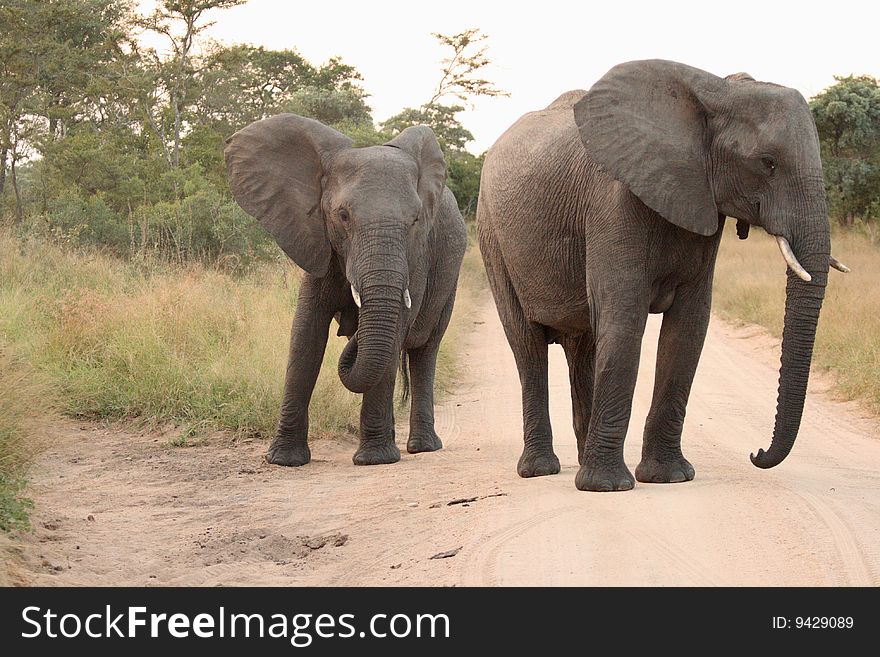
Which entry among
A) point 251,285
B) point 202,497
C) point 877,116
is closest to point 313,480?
point 202,497

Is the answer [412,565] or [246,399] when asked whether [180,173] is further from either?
[412,565]

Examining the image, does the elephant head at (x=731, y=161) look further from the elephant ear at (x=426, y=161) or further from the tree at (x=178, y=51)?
the tree at (x=178, y=51)

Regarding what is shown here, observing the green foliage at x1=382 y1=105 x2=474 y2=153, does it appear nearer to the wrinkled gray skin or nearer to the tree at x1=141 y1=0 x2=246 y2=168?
the tree at x1=141 y1=0 x2=246 y2=168

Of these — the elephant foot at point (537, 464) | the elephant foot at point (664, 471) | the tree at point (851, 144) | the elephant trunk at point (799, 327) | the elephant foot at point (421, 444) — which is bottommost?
the elephant foot at point (421, 444)

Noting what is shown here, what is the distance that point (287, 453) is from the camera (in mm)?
7609

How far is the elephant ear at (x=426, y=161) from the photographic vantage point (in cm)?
754

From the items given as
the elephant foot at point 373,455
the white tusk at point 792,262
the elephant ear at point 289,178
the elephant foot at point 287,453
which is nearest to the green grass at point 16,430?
the elephant foot at point 287,453

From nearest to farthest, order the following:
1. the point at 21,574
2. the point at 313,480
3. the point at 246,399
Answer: the point at 21,574 → the point at 313,480 → the point at 246,399

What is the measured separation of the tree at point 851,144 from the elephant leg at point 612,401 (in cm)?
2011

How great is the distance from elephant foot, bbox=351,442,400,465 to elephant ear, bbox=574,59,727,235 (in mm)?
2458

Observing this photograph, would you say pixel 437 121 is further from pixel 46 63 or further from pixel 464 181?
pixel 46 63

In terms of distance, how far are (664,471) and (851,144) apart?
2092 centimetres

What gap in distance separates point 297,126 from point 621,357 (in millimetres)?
2730

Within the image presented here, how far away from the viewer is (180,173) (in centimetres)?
1661
